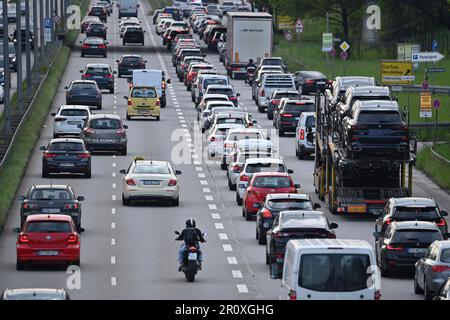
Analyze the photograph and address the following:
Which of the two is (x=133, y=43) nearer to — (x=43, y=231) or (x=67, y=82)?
(x=67, y=82)

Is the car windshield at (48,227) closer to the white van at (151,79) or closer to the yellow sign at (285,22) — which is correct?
the white van at (151,79)

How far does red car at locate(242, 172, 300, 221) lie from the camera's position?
46.6 metres

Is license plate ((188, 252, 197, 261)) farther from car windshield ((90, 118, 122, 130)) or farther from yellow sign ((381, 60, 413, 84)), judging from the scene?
yellow sign ((381, 60, 413, 84))

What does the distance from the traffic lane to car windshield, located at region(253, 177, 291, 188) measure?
4054 mm

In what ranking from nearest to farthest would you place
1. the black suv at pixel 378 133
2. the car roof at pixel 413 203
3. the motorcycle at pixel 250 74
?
the car roof at pixel 413 203
the black suv at pixel 378 133
the motorcycle at pixel 250 74

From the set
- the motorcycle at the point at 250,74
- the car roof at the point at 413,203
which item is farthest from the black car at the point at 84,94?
the car roof at the point at 413,203

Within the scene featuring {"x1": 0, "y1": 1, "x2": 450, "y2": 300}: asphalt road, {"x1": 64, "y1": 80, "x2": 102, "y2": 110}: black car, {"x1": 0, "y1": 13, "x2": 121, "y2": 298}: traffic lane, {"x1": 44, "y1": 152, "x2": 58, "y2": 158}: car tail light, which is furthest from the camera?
{"x1": 64, "y1": 80, "x2": 102, "y2": 110}: black car

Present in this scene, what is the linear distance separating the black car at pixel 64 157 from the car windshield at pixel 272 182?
9.97 metres

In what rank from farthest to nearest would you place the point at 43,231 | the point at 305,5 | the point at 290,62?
1. the point at 305,5
2. the point at 290,62
3. the point at 43,231

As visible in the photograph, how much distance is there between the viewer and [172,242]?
43250 millimetres

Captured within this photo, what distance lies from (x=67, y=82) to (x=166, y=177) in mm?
44679

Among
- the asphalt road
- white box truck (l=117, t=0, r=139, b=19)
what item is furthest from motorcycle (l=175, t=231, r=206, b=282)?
white box truck (l=117, t=0, r=139, b=19)

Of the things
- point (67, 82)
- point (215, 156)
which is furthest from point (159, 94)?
point (215, 156)

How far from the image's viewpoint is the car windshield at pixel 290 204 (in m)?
41.8
